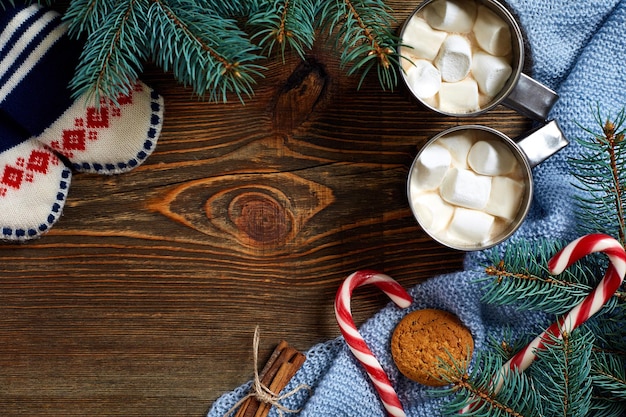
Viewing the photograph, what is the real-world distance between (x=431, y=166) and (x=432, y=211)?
3.0 inches

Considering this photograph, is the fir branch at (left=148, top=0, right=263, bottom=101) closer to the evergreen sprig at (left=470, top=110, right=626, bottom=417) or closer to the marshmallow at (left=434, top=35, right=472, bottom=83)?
the marshmallow at (left=434, top=35, right=472, bottom=83)

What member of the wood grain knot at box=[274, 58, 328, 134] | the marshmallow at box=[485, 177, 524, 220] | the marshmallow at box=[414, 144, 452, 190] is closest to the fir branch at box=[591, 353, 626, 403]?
the marshmallow at box=[485, 177, 524, 220]

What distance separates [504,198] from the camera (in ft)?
3.54

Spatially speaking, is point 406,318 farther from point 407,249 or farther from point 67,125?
point 67,125

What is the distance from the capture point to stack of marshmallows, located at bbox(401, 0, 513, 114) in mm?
1040

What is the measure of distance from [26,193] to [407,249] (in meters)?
0.69

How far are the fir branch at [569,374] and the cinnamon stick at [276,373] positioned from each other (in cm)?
42

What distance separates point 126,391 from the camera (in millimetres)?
1227

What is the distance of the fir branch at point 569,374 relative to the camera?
0.93m

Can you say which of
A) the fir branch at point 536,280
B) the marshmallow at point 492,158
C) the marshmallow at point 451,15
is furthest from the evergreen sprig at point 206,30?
the fir branch at point 536,280

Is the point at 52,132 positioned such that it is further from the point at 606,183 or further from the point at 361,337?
the point at 606,183

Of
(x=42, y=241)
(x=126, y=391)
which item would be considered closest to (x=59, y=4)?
(x=42, y=241)

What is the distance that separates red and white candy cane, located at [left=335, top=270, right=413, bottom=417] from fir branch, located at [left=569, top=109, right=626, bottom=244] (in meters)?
0.33

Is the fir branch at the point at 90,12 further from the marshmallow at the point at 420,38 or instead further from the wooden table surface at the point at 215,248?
the marshmallow at the point at 420,38
